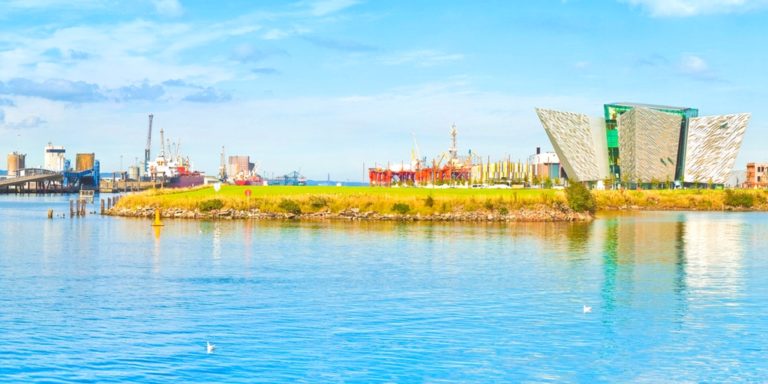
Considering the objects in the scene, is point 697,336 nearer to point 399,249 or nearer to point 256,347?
point 256,347

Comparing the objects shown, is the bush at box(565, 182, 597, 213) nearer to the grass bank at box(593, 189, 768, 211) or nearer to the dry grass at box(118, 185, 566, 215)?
the dry grass at box(118, 185, 566, 215)

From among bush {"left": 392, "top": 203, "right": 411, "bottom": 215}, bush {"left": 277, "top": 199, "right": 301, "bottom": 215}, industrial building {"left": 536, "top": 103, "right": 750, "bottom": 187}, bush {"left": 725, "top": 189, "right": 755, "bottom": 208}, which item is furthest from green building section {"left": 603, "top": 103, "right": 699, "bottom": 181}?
bush {"left": 277, "top": 199, "right": 301, "bottom": 215}

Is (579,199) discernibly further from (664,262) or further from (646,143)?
(646,143)

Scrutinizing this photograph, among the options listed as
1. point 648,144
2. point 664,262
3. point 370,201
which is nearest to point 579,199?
point 370,201

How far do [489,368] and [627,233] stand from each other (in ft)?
180

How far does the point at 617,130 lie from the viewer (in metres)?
196

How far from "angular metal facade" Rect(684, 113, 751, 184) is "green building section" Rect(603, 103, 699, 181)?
1551 mm

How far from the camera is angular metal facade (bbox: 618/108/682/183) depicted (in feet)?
625

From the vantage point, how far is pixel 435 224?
284ft

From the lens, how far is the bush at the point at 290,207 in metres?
95.7

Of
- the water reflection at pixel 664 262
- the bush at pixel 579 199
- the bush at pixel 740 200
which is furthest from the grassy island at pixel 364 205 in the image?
the bush at pixel 740 200

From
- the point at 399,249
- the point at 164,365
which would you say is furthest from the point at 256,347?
the point at 399,249

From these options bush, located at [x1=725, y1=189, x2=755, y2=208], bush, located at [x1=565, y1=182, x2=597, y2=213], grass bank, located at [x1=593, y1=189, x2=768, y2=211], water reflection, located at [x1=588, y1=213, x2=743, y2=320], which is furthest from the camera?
bush, located at [x1=725, y1=189, x2=755, y2=208]

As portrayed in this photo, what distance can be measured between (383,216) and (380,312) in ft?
197
